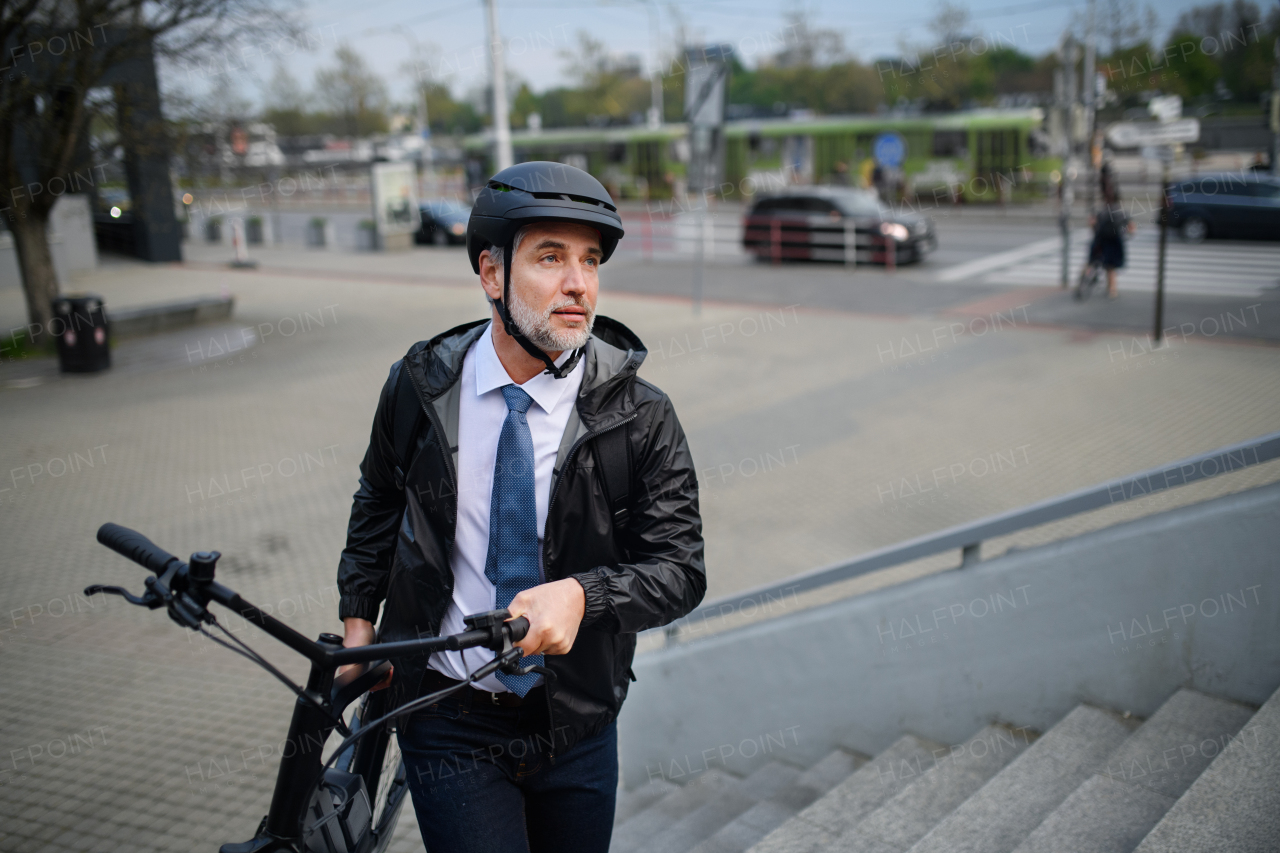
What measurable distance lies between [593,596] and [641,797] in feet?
8.85

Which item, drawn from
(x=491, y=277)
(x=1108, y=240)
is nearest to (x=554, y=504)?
(x=491, y=277)

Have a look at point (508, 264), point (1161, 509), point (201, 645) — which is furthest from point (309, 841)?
point (201, 645)

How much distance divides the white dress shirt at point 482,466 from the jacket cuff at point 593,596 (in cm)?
17

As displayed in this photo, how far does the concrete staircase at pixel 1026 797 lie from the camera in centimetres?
257

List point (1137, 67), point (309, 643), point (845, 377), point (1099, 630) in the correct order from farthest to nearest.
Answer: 1. point (1137, 67)
2. point (845, 377)
3. point (1099, 630)
4. point (309, 643)

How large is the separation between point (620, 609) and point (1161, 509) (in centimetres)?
255

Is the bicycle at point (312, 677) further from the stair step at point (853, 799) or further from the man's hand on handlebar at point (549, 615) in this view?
the stair step at point (853, 799)

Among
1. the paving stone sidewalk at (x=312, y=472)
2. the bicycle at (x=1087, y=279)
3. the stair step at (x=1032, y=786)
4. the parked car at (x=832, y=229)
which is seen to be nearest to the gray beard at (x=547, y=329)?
the stair step at (x=1032, y=786)

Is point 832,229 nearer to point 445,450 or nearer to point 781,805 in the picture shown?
point 781,805

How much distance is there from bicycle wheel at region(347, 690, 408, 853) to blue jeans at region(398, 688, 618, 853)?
14cm

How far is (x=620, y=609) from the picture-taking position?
2.01m

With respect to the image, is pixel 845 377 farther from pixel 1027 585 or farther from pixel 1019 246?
pixel 1019 246

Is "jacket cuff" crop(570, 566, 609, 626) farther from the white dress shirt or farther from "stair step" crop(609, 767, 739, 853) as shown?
"stair step" crop(609, 767, 739, 853)

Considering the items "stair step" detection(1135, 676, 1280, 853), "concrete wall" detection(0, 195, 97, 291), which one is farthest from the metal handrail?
"concrete wall" detection(0, 195, 97, 291)
